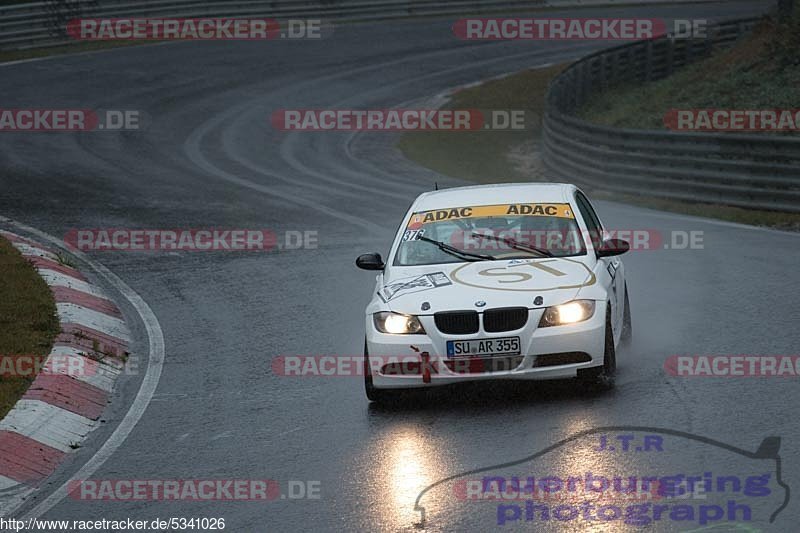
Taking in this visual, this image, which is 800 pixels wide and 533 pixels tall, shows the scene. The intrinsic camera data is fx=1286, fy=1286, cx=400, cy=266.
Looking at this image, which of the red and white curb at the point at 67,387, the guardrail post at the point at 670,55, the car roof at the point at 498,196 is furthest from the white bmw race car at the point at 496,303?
the guardrail post at the point at 670,55

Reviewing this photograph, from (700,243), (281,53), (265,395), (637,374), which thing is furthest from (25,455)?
(281,53)

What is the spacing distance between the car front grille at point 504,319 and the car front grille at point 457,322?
0.28 ft

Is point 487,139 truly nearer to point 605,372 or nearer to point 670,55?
point 670,55

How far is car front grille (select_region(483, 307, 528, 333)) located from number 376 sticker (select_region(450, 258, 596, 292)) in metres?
0.25

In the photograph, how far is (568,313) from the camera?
909 cm

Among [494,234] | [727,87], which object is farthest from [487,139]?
[494,234]

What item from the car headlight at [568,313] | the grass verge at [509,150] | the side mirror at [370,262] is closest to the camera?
the car headlight at [568,313]

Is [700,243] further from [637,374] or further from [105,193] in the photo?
[105,193]

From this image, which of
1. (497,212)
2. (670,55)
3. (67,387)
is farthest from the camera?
(670,55)

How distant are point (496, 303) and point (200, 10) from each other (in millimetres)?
36833

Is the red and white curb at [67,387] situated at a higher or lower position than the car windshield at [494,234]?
lower

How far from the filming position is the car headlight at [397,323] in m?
9.17

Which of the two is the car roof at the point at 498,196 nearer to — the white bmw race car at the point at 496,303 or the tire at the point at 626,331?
the white bmw race car at the point at 496,303

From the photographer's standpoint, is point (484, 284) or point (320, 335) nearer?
point (484, 284)
